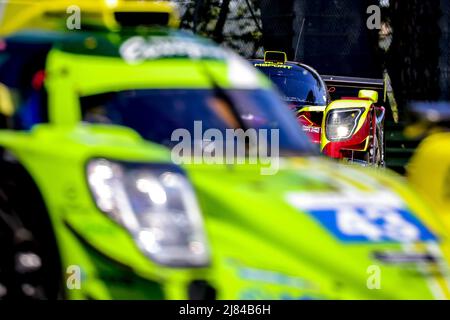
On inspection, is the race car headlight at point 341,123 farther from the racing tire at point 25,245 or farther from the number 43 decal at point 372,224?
the racing tire at point 25,245

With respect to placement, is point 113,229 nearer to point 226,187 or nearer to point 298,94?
point 226,187

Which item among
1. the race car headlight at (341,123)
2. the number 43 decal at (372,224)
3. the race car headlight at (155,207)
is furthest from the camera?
the race car headlight at (341,123)

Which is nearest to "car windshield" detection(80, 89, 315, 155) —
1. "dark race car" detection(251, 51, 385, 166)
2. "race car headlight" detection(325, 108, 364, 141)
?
"dark race car" detection(251, 51, 385, 166)

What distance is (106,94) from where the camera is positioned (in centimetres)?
496

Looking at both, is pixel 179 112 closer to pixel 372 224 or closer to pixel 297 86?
pixel 372 224

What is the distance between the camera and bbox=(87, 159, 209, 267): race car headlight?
4.16m

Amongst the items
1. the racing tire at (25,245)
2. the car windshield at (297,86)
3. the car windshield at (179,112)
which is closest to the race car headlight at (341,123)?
the car windshield at (297,86)

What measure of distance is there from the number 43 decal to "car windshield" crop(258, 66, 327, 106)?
9458mm

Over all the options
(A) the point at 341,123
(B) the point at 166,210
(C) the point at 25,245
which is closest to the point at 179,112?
(B) the point at 166,210

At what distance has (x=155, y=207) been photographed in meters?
4.28

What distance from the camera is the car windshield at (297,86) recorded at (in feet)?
46.0

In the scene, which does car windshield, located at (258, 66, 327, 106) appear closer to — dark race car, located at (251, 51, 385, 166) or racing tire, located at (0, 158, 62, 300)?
dark race car, located at (251, 51, 385, 166)

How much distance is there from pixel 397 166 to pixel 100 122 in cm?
1073
